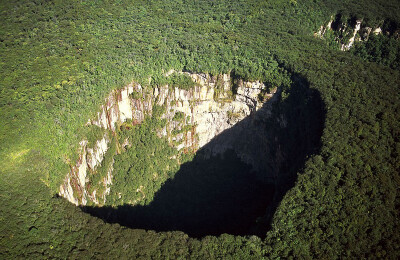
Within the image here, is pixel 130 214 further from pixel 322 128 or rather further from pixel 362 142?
pixel 362 142

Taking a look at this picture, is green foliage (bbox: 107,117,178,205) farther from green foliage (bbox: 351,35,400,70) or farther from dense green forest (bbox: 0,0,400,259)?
green foliage (bbox: 351,35,400,70)

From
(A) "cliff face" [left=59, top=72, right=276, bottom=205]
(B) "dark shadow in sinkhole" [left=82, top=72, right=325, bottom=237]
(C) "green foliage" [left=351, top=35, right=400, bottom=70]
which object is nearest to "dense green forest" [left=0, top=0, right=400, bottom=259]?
(C) "green foliage" [left=351, top=35, right=400, bottom=70]

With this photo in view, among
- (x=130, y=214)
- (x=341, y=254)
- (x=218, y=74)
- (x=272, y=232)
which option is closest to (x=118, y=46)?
(x=218, y=74)

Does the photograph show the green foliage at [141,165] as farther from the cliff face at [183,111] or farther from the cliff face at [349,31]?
the cliff face at [349,31]

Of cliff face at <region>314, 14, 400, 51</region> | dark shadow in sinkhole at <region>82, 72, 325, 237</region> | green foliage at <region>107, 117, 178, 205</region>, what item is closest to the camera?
dark shadow in sinkhole at <region>82, 72, 325, 237</region>

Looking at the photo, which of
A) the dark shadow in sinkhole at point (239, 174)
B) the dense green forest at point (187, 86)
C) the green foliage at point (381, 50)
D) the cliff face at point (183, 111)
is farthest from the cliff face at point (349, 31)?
the cliff face at point (183, 111)

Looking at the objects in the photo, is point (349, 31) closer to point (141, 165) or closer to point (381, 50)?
point (381, 50)
